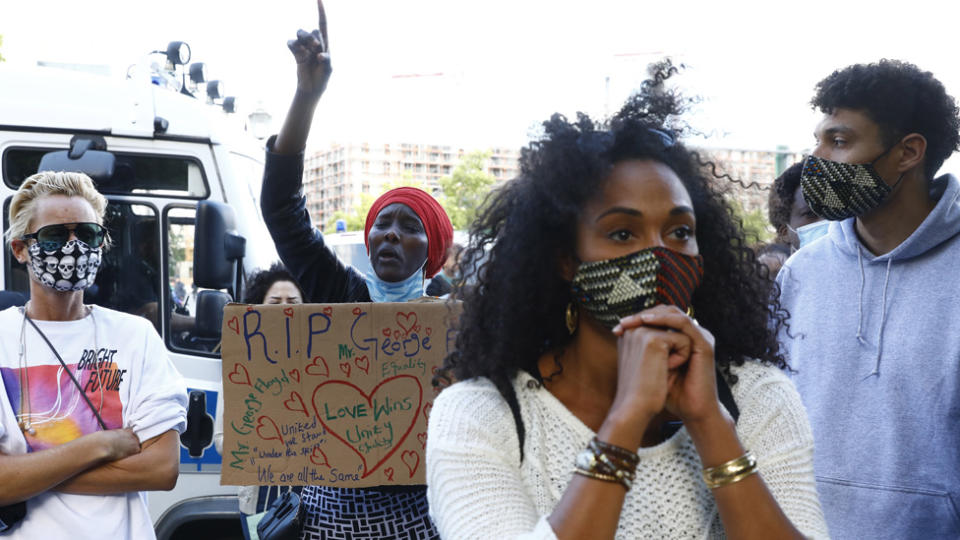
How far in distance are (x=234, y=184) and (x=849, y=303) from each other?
127 inches

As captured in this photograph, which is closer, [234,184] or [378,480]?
[378,480]

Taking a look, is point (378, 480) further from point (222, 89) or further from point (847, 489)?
point (222, 89)

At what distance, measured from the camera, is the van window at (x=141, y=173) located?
15.1 ft

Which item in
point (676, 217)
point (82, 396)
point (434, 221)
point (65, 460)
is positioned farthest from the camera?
point (434, 221)

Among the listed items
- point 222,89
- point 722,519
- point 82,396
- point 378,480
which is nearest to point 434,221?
point 378,480

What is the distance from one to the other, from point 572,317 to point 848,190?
146cm

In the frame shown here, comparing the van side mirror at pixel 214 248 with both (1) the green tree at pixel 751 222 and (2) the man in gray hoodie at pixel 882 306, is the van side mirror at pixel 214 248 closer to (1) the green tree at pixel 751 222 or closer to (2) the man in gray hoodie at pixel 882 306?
(2) the man in gray hoodie at pixel 882 306

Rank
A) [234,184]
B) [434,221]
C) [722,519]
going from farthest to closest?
[234,184]
[434,221]
[722,519]

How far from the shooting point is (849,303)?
2832 mm

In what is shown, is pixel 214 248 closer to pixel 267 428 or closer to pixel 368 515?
pixel 267 428

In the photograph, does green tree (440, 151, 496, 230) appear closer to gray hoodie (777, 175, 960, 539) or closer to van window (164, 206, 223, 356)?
van window (164, 206, 223, 356)

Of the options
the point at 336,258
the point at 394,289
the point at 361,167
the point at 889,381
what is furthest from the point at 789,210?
the point at 361,167

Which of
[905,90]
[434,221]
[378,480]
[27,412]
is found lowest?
[378,480]

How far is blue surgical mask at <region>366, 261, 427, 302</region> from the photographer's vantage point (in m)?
3.38
